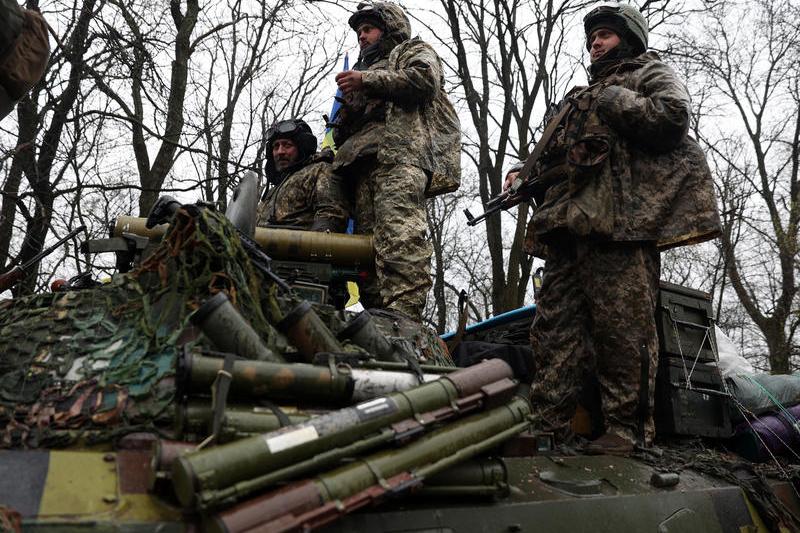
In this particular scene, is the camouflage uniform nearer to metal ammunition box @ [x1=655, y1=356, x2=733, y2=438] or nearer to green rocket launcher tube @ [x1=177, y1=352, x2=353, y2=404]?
metal ammunition box @ [x1=655, y1=356, x2=733, y2=438]

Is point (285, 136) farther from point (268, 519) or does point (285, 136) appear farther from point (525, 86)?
point (525, 86)

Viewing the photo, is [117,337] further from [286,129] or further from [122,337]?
A: [286,129]

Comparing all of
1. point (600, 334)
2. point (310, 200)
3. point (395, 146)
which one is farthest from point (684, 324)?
point (310, 200)

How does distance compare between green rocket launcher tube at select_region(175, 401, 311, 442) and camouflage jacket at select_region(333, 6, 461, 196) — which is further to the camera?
camouflage jacket at select_region(333, 6, 461, 196)

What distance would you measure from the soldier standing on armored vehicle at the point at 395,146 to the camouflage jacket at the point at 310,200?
0.16m

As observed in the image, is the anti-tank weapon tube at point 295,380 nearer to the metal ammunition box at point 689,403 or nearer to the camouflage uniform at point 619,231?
the camouflage uniform at point 619,231

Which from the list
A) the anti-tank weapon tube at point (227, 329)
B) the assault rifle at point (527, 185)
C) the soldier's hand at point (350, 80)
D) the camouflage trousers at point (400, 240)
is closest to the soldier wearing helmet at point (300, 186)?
the camouflage trousers at point (400, 240)

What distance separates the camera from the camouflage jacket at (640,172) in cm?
397

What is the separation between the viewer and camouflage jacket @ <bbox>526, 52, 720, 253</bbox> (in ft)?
13.0

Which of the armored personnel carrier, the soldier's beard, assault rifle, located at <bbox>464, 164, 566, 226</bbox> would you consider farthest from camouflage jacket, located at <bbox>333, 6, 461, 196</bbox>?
the armored personnel carrier

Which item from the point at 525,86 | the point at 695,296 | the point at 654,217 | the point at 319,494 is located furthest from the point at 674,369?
the point at 525,86

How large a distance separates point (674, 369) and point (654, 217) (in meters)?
0.89

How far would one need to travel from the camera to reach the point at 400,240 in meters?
4.28

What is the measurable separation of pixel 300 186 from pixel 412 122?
1362 mm
